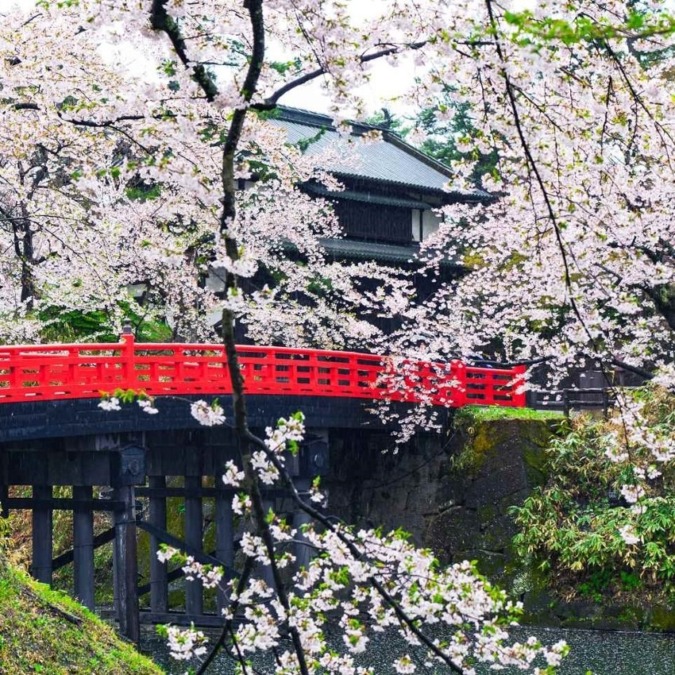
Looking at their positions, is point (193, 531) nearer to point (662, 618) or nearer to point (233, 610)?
point (662, 618)

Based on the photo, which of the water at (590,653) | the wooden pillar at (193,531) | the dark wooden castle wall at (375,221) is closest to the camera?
the water at (590,653)

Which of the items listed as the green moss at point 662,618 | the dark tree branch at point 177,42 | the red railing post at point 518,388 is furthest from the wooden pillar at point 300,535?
the dark tree branch at point 177,42

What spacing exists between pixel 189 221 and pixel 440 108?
49.9ft

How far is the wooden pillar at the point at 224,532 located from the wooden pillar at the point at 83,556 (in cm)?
219

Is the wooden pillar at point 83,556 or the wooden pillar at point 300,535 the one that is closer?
the wooden pillar at point 83,556

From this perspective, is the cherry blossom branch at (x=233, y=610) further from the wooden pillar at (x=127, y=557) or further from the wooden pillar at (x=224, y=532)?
the wooden pillar at (x=224, y=532)

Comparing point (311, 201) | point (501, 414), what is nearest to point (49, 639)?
point (501, 414)

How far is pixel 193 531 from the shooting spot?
1783 centimetres

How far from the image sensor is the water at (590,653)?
1459 cm

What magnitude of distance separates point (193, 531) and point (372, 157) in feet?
41.2

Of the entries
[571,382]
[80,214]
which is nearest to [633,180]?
[80,214]

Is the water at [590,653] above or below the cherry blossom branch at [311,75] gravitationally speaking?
below

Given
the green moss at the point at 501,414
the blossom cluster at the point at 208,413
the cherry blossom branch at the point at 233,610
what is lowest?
the cherry blossom branch at the point at 233,610

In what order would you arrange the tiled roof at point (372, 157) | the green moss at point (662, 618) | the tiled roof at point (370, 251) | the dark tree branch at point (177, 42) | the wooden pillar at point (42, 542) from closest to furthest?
the dark tree branch at point (177, 42), the wooden pillar at point (42, 542), the green moss at point (662, 618), the tiled roof at point (370, 251), the tiled roof at point (372, 157)
